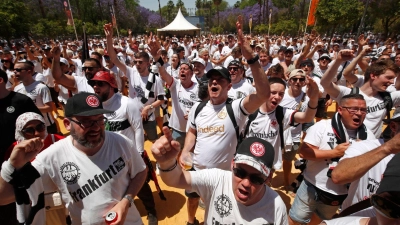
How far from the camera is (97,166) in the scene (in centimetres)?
226

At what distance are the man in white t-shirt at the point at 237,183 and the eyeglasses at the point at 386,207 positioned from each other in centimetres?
69

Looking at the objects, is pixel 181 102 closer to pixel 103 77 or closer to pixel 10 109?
pixel 103 77

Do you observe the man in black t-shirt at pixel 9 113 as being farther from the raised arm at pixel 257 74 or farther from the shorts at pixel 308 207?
the shorts at pixel 308 207

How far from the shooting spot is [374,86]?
12.6 feet

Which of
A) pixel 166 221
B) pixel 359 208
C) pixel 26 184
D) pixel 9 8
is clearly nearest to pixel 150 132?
pixel 166 221

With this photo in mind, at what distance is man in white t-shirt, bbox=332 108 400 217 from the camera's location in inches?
72.2

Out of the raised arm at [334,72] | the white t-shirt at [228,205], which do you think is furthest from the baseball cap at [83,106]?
the raised arm at [334,72]

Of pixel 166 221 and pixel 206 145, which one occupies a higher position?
pixel 206 145

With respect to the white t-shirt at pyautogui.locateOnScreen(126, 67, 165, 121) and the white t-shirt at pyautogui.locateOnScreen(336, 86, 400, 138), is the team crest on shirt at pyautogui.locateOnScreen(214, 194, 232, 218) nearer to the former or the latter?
the white t-shirt at pyautogui.locateOnScreen(336, 86, 400, 138)

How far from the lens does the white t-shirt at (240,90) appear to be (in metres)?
5.06

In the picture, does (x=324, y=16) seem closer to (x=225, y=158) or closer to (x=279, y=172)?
(x=279, y=172)

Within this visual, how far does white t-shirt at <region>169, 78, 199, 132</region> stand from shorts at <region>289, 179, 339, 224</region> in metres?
2.62

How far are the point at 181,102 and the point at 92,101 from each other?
114 inches

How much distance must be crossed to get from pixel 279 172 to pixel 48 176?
486 centimetres
